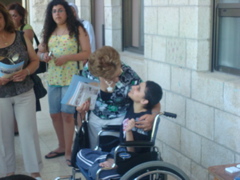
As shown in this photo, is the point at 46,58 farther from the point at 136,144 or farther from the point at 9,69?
the point at 136,144

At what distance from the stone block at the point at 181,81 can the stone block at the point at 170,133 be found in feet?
1.19

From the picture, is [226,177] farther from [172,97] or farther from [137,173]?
[172,97]

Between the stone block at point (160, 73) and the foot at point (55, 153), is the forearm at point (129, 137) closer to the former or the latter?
the stone block at point (160, 73)

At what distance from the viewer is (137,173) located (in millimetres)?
3258

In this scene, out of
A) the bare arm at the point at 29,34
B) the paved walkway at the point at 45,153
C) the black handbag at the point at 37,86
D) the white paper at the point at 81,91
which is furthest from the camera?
the bare arm at the point at 29,34

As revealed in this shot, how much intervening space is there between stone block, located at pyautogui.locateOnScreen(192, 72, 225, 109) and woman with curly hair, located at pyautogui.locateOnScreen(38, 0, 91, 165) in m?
1.25

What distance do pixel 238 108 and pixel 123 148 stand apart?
3.18 ft

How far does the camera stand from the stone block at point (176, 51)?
14.9ft

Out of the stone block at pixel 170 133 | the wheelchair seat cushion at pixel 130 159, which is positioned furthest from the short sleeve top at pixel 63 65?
the wheelchair seat cushion at pixel 130 159

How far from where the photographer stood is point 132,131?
3.57m

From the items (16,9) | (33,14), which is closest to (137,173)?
(16,9)

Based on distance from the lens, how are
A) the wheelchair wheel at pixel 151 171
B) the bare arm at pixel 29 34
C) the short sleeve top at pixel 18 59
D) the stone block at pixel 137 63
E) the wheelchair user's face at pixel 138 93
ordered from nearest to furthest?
the wheelchair wheel at pixel 151 171
the wheelchair user's face at pixel 138 93
the short sleeve top at pixel 18 59
the stone block at pixel 137 63
the bare arm at pixel 29 34

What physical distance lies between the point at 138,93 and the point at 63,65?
161cm

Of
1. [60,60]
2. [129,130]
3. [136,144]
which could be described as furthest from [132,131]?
[60,60]
